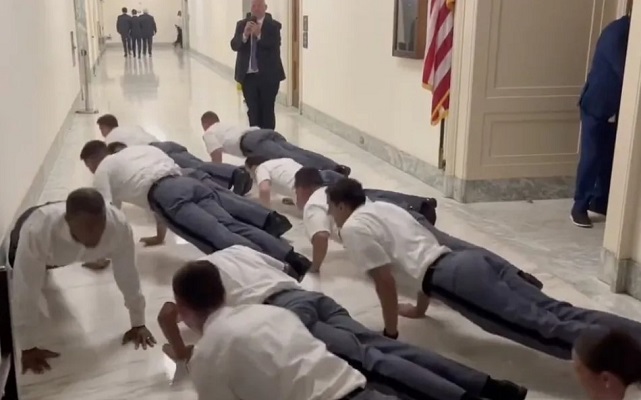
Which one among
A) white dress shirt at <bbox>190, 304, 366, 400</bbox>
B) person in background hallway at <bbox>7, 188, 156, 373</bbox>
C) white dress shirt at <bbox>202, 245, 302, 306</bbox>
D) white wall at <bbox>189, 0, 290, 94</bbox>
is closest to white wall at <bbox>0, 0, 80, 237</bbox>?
person in background hallway at <bbox>7, 188, 156, 373</bbox>

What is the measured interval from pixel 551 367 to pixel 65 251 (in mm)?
2068

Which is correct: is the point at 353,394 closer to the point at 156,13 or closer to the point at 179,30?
the point at 179,30

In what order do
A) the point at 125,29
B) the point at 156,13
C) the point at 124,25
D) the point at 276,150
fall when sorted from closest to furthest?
1. the point at 276,150
2. the point at 124,25
3. the point at 125,29
4. the point at 156,13

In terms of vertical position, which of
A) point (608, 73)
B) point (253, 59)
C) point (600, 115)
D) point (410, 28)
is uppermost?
point (410, 28)

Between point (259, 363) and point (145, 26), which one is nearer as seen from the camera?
point (259, 363)

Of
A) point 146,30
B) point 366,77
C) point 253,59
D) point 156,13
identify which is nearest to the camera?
point 253,59

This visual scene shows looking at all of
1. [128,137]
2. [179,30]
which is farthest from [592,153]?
[179,30]

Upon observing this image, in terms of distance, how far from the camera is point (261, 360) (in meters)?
2.09

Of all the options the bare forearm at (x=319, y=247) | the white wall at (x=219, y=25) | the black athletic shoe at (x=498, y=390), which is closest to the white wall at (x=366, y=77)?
the white wall at (x=219, y=25)

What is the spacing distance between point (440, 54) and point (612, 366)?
13.2ft

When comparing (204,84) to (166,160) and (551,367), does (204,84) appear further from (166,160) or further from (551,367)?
(551,367)

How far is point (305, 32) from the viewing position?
9.28 m

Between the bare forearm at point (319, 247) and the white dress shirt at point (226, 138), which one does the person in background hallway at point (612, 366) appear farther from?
the white dress shirt at point (226, 138)

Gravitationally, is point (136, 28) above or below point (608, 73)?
below
